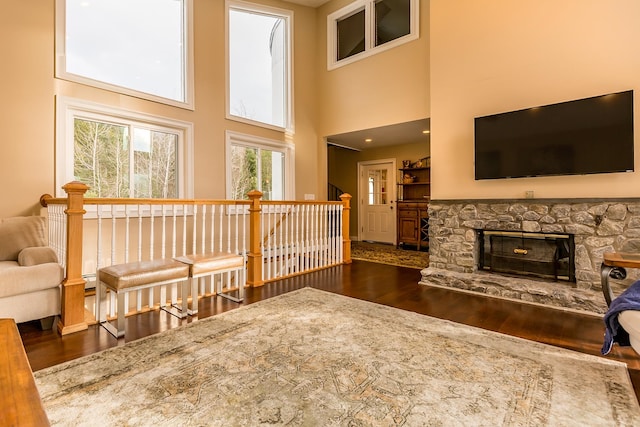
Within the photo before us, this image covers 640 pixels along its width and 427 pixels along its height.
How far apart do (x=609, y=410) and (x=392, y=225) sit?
6044 mm

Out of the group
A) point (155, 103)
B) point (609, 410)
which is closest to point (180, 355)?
point (609, 410)

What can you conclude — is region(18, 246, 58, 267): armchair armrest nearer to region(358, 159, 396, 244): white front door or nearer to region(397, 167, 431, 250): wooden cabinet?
region(397, 167, 431, 250): wooden cabinet

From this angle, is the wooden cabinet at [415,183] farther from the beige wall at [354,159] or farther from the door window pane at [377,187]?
the door window pane at [377,187]

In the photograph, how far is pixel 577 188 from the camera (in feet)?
10.6

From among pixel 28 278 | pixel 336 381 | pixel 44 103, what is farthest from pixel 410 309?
pixel 44 103

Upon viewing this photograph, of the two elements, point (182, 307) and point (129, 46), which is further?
point (129, 46)

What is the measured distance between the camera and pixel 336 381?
1.72 m

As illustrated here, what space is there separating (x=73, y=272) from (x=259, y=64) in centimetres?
472

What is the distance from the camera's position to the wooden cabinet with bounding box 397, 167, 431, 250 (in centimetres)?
646

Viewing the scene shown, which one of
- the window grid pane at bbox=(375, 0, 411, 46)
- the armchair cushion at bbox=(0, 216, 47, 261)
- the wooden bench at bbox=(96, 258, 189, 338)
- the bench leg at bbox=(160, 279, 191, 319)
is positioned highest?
the window grid pane at bbox=(375, 0, 411, 46)

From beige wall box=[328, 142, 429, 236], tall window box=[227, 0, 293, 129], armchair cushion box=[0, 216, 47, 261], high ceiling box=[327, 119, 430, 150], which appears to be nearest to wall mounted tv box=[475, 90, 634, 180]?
high ceiling box=[327, 119, 430, 150]

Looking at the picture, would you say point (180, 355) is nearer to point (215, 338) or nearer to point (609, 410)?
point (215, 338)

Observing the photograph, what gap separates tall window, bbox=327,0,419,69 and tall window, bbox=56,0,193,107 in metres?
2.71

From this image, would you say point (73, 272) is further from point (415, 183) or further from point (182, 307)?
point (415, 183)
